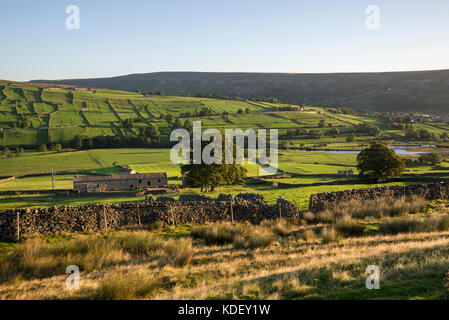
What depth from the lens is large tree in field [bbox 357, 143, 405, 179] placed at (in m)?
48.1

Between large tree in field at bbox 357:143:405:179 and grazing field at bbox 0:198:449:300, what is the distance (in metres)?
31.6

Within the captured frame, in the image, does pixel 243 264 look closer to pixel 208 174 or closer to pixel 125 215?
pixel 125 215

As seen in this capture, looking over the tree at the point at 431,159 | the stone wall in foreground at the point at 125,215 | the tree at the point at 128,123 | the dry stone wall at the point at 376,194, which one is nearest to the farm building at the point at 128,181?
the stone wall in foreground at the point at 125,215

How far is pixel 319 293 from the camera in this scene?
8484 millimetres

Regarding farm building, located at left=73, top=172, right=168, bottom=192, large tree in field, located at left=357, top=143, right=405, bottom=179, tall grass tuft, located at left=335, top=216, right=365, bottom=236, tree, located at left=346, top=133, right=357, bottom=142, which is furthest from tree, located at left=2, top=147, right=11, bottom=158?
tree, located at left=346, top=133, right=357, bottom=142

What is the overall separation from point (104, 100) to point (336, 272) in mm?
157672

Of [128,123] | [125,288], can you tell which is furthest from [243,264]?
[128,123]

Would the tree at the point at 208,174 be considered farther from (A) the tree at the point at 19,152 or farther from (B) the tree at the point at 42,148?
(B) the tree at the point at 42,148

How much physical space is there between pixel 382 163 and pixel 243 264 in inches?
1630

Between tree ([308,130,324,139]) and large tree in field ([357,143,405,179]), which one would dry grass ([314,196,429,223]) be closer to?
large tree in field ([357,143,405,179])

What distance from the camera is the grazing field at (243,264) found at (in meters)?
8.71

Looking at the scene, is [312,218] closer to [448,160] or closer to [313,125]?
[448,160]
